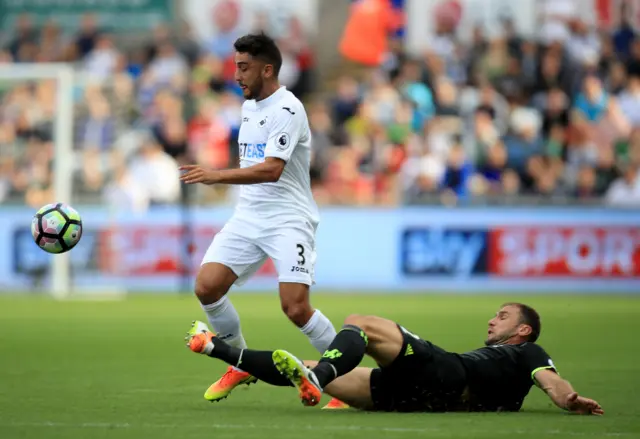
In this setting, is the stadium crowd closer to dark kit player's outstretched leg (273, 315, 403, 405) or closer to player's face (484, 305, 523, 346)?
player's face (484, 305, 523, 346)

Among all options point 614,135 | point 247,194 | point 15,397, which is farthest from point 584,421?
point 614,135

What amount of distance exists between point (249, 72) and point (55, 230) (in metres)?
2.42

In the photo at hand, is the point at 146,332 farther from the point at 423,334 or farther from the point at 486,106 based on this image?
the point at 486,106

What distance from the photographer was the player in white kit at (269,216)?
896 cm

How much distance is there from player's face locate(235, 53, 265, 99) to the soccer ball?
2222 millimetres

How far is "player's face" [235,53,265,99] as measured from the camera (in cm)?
916

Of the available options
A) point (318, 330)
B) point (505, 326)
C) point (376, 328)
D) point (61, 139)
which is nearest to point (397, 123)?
point (61, 139)

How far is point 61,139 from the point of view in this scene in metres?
21.2

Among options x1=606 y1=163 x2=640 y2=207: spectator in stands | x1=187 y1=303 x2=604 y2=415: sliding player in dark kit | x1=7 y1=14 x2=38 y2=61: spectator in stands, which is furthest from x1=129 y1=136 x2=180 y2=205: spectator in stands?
x1=187 y1=303 x2=604 y2=415: sliding player in dark kit

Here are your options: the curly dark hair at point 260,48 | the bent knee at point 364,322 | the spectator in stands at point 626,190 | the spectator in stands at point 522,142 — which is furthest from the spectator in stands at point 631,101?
the bent knee at point 364,322

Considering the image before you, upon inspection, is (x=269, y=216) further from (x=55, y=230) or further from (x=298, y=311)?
(x=55, y=230)

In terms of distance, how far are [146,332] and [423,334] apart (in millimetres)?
3082

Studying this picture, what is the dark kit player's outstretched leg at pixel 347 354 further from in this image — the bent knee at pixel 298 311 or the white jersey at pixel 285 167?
the white jersey at pixel 285 167

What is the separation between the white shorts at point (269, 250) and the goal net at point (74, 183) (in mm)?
12245
